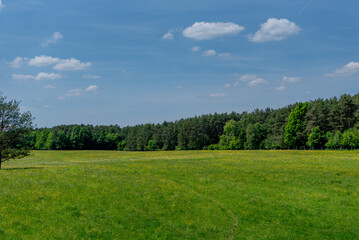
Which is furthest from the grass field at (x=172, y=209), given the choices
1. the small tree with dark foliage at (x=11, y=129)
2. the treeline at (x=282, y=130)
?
the treeline at (x=282, y=130)

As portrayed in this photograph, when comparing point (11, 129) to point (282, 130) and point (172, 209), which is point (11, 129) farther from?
point (282, 130)

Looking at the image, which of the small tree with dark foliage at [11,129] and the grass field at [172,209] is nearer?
the grass field at [172,209]

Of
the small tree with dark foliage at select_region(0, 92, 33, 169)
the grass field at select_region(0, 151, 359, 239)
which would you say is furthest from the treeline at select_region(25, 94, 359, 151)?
the small tree with dark foliage at select_region(0, 92, 33, 169)

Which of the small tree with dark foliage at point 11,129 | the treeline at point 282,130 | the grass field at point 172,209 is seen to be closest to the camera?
the grass field at point 172,209

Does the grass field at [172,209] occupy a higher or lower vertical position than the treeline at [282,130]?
lower

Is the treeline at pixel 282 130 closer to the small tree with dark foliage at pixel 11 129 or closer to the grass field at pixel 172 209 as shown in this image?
the grass field at pixel 172 209

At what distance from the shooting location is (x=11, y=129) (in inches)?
2093

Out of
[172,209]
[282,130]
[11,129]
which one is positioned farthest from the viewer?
[282,130]

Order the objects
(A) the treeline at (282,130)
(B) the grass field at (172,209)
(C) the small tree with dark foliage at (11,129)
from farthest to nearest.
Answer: (A) the treeline at (282,130) < (C) the small tree with dark foliage at (11,129) < (B) the grass field at (172,209)

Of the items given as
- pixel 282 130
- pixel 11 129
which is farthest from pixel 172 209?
pixel 282 130

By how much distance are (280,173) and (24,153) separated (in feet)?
146

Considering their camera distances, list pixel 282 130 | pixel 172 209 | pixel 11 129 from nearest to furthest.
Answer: pixel 172 209 → pixel 11 129 → pixel 282 130

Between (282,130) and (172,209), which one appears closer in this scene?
(172,209)

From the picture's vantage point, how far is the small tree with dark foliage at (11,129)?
5191 cm
